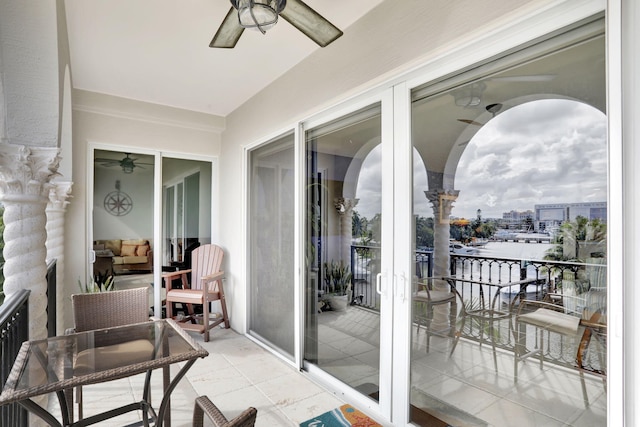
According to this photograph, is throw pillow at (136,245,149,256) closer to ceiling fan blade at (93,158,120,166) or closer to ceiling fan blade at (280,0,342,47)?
ceiling fan blade at (93,158,120,166)

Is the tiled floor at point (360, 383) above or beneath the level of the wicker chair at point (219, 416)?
beneath

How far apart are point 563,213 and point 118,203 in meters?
4.67

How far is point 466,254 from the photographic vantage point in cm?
192

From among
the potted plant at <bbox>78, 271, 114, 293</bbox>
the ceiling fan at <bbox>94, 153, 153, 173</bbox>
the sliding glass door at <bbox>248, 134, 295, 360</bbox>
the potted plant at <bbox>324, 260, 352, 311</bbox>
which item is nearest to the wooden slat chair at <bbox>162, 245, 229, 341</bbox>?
the sliding glass door at <bbox>248, 134, 295, 360</bbox>

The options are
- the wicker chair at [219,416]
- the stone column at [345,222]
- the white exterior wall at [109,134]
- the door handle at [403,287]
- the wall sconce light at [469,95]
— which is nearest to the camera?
the wicker chair at [219,416]

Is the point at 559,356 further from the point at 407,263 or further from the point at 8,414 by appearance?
the point at 8,414

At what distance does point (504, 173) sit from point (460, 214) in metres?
0.33

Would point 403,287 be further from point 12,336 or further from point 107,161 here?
point 107,161

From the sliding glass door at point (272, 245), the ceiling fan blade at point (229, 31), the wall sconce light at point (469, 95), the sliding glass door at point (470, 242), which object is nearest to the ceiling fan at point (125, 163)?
the sliding glass door at point (272, 245)

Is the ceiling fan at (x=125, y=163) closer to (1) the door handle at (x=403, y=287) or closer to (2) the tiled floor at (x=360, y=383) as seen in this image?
(2) the tiled floor at (x=360, y=383)

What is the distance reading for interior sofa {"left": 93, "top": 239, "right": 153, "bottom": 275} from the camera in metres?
4.27

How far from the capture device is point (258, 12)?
5.57ft

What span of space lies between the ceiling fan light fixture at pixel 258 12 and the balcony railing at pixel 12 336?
1774mm

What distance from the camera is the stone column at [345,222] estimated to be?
2691 mm
